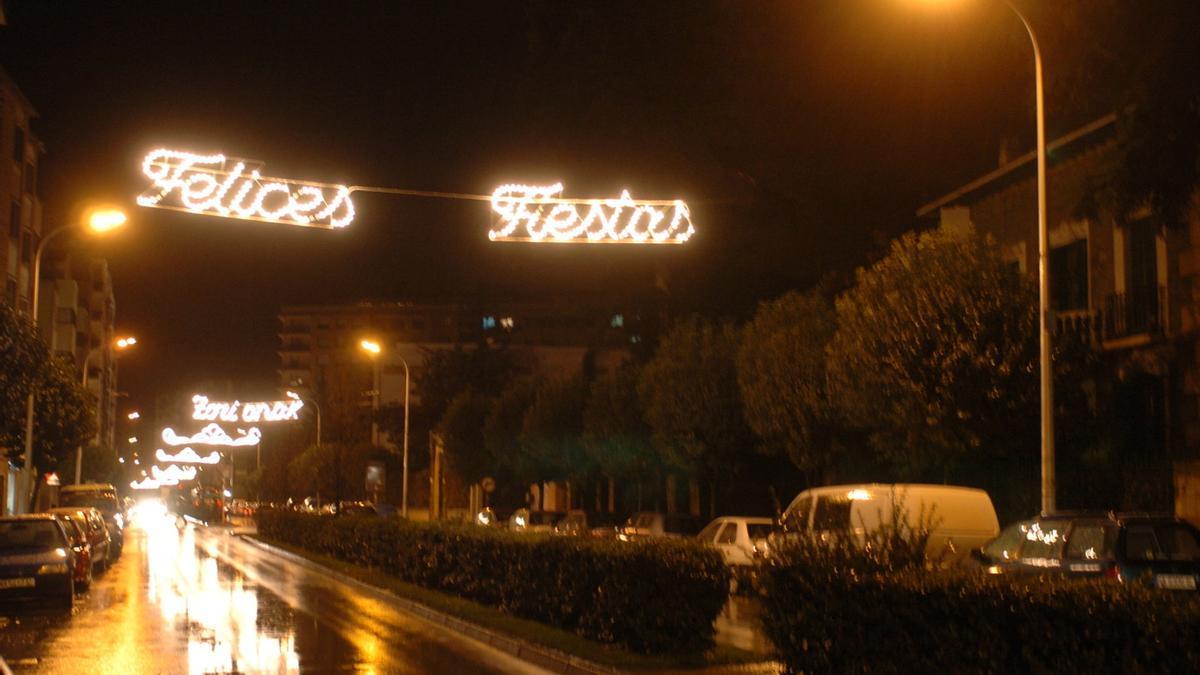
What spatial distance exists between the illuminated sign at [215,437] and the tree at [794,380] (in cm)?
4624

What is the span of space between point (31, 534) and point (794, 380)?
16.1 meters

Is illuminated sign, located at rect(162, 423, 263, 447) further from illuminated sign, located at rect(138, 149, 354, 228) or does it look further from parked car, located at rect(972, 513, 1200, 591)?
parked car, located at rect(972, 513, 1200, 591)

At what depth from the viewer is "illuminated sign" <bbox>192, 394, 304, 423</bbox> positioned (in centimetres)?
6875


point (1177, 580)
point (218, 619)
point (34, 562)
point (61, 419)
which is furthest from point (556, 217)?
point (61, 419)

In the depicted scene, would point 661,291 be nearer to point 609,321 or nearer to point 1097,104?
point 609,321

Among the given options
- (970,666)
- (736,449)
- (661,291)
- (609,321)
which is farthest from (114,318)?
(970,666)

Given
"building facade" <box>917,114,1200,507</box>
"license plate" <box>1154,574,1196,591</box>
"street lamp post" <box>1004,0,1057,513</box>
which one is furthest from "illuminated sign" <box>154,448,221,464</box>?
"license plate" <box>1154,574,1196,591</box>

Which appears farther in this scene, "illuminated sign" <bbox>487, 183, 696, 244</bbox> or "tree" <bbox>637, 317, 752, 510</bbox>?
"tree" <bbox>637, 317, 752, 510</bbox>

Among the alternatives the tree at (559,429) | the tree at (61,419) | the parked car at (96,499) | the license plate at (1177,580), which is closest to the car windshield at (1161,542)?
the license plate at (1177,580)

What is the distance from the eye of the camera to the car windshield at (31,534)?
842 inches

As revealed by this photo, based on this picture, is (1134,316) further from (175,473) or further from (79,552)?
(175,473)

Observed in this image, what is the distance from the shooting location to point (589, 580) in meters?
15.7

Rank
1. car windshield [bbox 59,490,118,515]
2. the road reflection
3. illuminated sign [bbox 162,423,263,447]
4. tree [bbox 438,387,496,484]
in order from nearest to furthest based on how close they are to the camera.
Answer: the road reflection, car windshield [bbox 59,490,118,515], tree [bbox 438,387,496,484], illuminated sign [bbox 162,423,263,447]

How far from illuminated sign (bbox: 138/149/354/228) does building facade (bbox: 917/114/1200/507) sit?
12.0 meters
